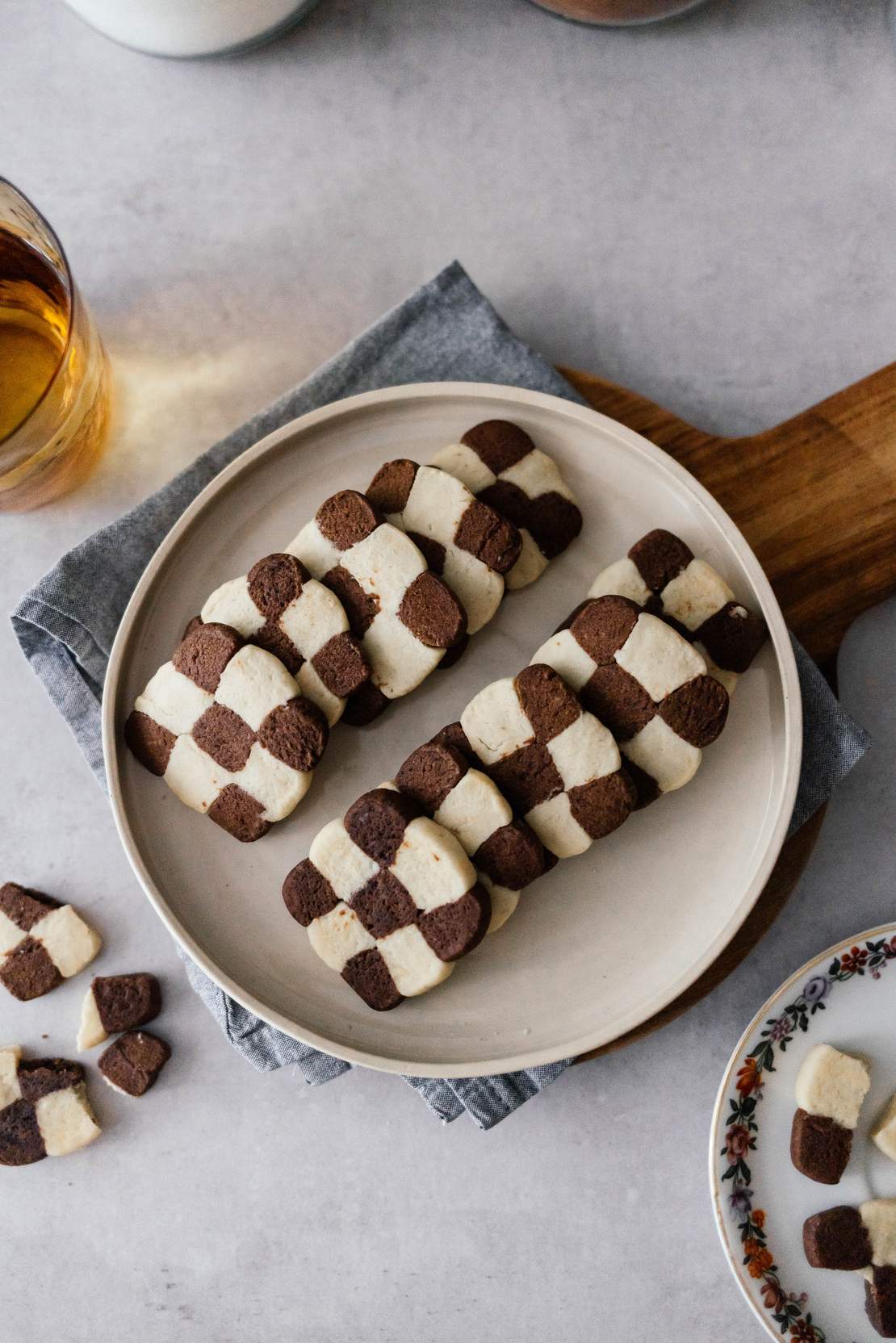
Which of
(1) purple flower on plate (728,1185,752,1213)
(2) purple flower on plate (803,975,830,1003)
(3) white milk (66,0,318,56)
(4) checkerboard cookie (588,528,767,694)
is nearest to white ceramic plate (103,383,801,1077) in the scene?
(4) checkerboard cookie (588,528,767,694)

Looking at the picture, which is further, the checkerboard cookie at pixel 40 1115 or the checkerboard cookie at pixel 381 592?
the checkerboard cookie at pixel 40 1115

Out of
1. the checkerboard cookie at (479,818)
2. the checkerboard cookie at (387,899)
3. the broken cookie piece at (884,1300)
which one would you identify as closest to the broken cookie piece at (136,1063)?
the checkerboard cookie at (387,899)

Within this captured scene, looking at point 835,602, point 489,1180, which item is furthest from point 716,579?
point 489,1180

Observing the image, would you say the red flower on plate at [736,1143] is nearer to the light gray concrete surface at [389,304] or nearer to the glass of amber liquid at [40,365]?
the light gray concrete surface at [389,304]

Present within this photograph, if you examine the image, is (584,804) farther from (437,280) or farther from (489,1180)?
(437,280)

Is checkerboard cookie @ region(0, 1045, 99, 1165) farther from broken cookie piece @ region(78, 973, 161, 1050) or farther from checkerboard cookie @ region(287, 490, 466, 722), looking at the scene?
checkerboard cookie @ region(287, 490, 466, 722)
